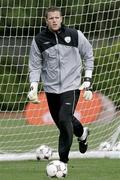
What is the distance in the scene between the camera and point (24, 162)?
28.7 ft

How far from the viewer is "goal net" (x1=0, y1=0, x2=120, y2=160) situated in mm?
10688

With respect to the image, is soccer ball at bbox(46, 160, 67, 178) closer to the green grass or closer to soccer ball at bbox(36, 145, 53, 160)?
the green grass

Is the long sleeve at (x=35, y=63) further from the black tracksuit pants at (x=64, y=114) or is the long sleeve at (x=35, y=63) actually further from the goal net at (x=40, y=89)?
the goal net at (x=40, y=89)

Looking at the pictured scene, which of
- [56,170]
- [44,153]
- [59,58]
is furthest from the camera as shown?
[44,153]

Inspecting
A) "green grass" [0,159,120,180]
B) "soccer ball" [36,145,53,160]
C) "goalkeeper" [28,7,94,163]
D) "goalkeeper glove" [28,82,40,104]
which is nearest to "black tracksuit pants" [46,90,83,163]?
"goalkeeper" [28,7,94,163]

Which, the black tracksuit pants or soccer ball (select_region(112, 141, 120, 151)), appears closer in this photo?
the black tracksuit pants

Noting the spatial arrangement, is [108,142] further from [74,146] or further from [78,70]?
[78,70]

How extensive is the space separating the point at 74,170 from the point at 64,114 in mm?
1003

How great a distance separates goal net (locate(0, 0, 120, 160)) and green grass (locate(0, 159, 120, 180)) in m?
1.35

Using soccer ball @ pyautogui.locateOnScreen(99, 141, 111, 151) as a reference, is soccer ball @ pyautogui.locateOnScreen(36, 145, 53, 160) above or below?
above

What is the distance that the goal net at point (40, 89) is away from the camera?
1069 centimetres

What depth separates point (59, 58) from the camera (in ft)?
23.7

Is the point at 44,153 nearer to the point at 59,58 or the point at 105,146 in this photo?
the point at 105,146

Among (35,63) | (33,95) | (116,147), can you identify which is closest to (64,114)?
(33,95)
